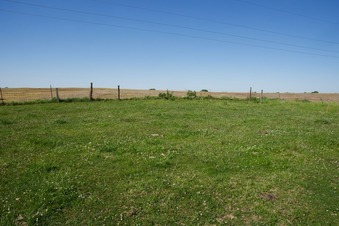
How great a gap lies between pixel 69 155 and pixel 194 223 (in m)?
7.34

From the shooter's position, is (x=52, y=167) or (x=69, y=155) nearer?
(x=52, y=167)

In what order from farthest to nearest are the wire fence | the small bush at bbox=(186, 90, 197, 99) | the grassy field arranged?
the small bush at bbox=(186, 90, 197, 99), the wire fence, the grassy field

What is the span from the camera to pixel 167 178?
1021cm

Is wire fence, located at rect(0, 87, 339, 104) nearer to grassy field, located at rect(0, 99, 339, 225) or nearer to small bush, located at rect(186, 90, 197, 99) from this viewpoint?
small bush, located at rect(186, 90, 197, 99)

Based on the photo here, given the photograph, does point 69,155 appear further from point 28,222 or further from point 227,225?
point 227,225

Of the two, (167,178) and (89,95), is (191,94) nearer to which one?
(89,95)

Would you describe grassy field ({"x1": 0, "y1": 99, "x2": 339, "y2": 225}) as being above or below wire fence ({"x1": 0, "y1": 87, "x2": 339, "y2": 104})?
below

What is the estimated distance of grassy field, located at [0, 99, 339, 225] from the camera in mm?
7922

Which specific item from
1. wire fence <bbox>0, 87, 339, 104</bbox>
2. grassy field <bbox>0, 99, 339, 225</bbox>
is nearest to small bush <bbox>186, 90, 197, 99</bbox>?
wire fence <bbox>0, 87, 339, 104</bbox>

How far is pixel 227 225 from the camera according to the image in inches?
296

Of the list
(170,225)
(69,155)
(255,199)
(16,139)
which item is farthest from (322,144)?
(16,139)

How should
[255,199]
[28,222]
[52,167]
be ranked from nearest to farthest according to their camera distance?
1. [28,222]
2. [255,199]
3. [52,167]

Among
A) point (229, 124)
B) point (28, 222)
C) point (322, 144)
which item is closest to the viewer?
point (28, 222)

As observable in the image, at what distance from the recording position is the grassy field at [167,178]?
7922 millimetres
